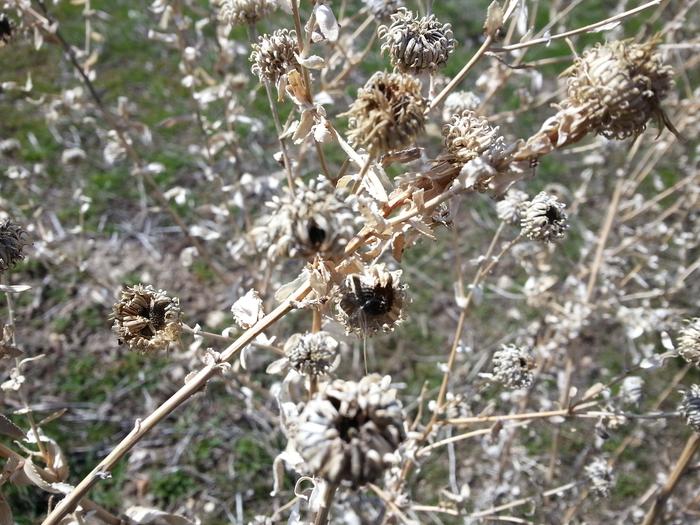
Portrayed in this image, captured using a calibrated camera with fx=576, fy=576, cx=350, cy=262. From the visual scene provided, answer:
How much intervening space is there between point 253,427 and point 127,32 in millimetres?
3603

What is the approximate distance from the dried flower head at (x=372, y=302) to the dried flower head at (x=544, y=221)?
0.46 meters

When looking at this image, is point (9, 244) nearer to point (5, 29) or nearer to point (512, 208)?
point (5, 29)

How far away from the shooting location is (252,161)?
392cm

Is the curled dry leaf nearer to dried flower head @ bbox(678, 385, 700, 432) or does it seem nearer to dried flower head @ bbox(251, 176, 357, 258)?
dried flower head @ bbox(251, 176, 357, 258)

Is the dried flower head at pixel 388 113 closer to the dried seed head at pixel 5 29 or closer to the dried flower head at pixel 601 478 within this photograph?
the dried seed head at pixel 5 29

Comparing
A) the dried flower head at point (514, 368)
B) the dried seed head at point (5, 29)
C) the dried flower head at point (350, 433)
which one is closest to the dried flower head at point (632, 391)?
the dried flower head at point (514, 368)

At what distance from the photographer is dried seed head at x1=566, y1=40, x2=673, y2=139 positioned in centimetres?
91

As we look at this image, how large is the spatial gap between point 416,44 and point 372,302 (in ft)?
1.82

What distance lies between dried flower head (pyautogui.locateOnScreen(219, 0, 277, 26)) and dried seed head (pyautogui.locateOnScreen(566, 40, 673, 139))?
0.92 meters

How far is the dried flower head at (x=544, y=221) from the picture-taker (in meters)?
1.51

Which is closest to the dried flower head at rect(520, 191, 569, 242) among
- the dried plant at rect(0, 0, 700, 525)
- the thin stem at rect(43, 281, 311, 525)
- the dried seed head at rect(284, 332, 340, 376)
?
the dried plant at rect(0, 0, 700, 525)

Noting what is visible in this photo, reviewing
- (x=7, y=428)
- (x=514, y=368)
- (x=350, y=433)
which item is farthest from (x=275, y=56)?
Answer: (x=514, y=368)

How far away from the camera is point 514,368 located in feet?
5.69

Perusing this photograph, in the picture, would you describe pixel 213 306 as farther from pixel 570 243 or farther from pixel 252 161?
pixel 570 243
